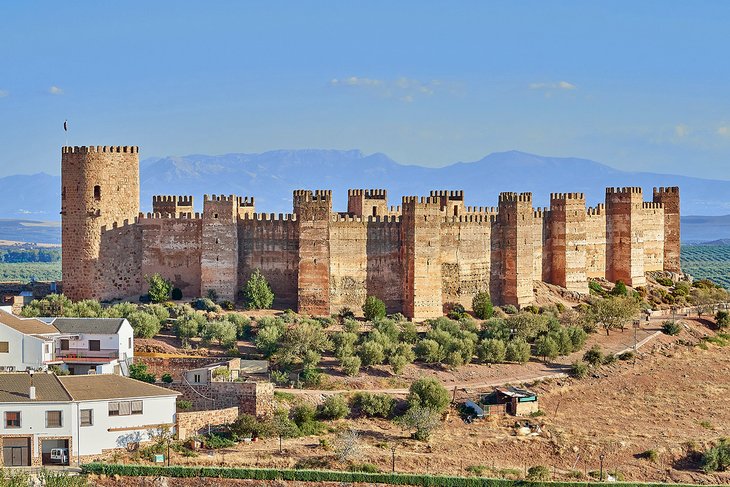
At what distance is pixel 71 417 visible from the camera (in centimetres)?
3978

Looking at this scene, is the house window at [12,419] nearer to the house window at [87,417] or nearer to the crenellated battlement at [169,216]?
the house window at [87,417]

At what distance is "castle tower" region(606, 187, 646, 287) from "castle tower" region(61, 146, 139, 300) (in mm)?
26631

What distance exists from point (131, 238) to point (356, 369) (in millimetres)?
13784

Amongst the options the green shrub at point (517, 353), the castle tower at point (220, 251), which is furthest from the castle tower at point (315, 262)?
the green shrub at point (517, 353)

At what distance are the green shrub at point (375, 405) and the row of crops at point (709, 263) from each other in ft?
221

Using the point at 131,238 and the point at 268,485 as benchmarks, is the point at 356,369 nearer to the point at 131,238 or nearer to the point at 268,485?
the point at 268,485

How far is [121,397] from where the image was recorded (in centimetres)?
4094

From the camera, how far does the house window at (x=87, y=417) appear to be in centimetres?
4006

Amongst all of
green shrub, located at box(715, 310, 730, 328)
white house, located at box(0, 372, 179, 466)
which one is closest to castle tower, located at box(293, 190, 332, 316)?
white house, located at box(0, 372, 179, 466)

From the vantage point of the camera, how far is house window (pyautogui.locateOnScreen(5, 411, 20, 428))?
39.7 meters

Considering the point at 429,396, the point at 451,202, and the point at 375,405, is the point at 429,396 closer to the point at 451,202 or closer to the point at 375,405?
the point at 375,405

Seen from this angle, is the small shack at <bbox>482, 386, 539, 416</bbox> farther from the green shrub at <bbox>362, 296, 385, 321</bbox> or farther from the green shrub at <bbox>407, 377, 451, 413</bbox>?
the green shrub at <bbox>362, 296, 385, 321</bbox>

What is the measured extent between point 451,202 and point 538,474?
2623cm

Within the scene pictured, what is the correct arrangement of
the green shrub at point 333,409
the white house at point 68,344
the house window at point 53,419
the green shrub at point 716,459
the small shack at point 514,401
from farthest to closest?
1. the small shack at point 514,401
2. the white house at point 68,344
3. the green shrub at point 333,409
4. the green shrub at point 716,459
5. the house window at point 53,419
